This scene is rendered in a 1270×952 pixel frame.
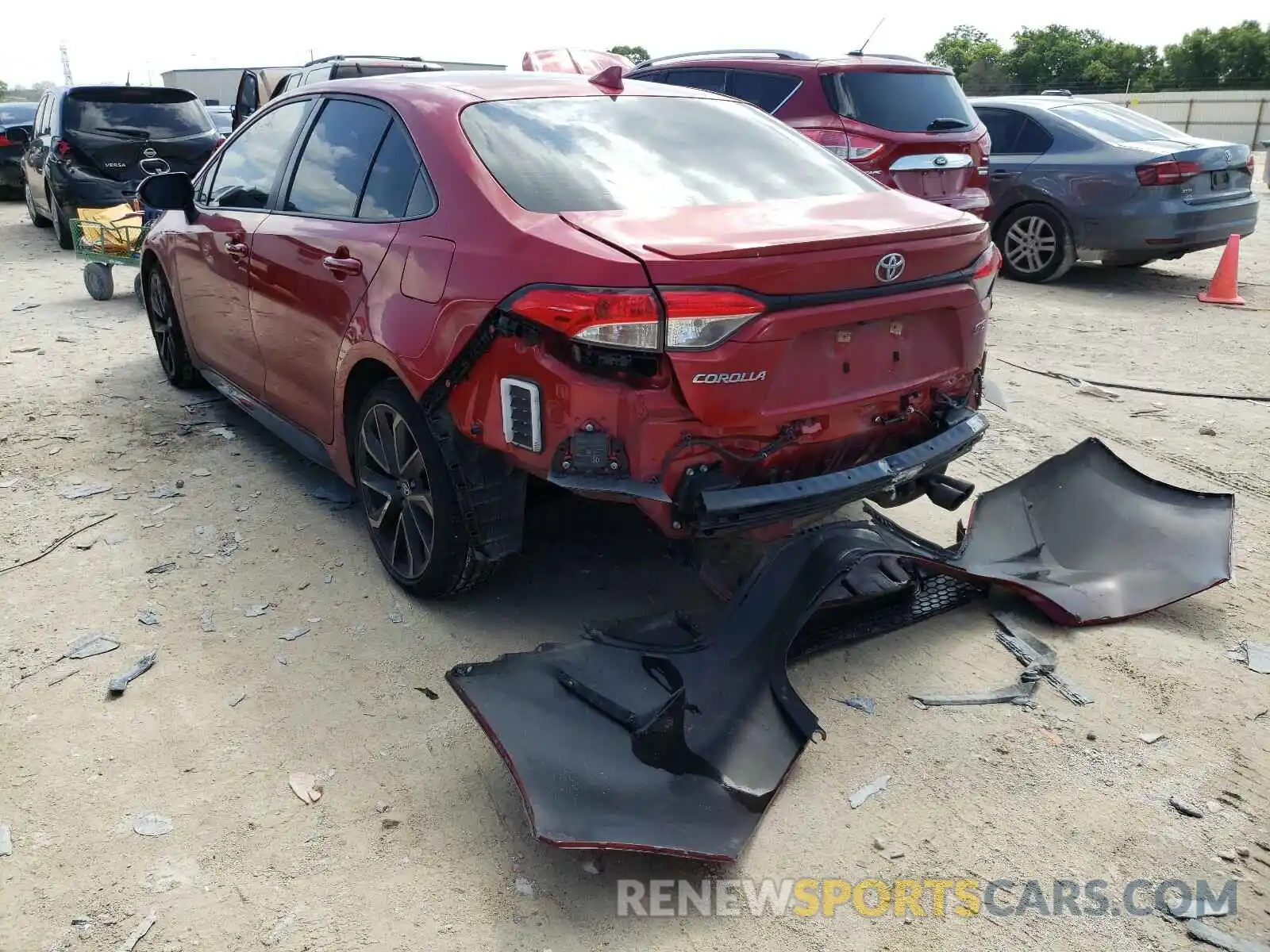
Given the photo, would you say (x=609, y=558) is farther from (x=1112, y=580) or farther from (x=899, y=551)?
(x=1112, y=580)

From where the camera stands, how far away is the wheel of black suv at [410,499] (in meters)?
3.33

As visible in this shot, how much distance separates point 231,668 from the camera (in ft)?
11.0

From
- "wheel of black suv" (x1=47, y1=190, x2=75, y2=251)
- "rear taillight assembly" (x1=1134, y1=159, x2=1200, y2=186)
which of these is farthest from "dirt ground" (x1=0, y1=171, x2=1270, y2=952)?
"wheel of black suv" (x1=47, y1=190, x2=75, y2=251)

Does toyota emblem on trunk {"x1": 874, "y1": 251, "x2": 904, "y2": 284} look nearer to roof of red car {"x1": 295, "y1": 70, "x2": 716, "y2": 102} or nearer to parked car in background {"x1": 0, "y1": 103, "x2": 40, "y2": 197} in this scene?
roof of red car {"x1": 295, "y1": 70, "x2": 716, "y2": 102}

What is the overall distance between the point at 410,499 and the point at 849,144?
17.9ft

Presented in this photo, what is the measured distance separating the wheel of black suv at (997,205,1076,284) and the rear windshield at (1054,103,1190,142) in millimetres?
852

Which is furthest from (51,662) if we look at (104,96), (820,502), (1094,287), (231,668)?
(104,96)

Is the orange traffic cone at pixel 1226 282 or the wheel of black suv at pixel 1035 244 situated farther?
the wheel of black suv at pixel 1035 244

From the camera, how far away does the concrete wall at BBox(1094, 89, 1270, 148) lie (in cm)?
3616

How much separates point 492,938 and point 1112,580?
2.52m

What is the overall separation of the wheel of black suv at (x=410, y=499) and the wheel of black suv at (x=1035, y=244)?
302 inches

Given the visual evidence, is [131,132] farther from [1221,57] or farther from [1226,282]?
[1221,57]

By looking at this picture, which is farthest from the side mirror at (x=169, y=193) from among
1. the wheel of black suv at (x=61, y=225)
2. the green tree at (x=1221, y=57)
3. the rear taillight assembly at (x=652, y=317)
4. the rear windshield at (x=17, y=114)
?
the green tree at (x=1221, y=57)

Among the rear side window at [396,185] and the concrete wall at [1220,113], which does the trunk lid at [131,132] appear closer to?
the rear side window at [396,185]
